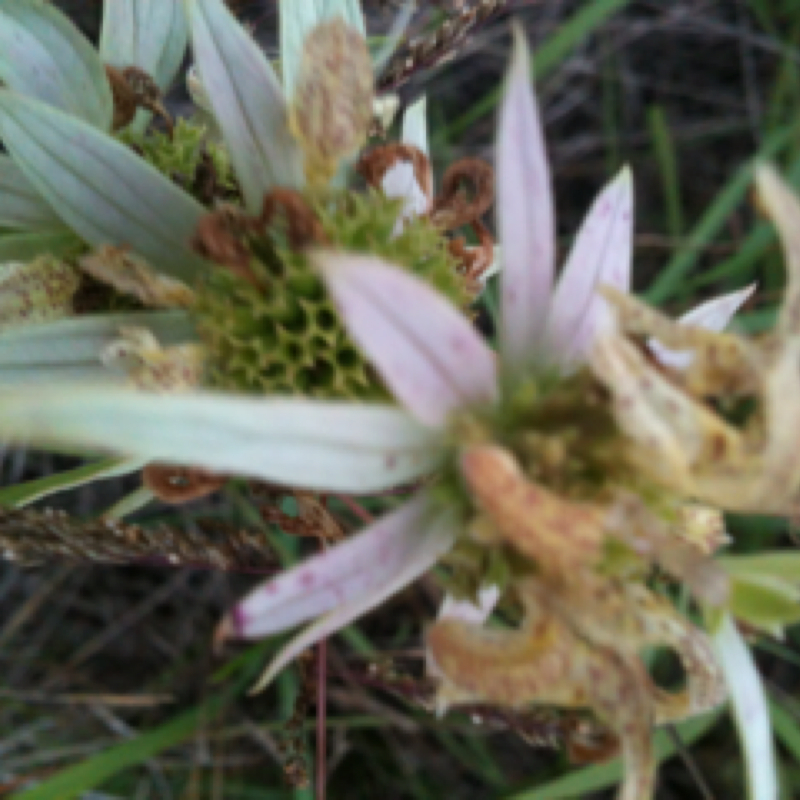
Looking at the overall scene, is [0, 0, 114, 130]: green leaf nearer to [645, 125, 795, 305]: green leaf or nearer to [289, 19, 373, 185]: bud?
[289, 19, 373, 185]: bud

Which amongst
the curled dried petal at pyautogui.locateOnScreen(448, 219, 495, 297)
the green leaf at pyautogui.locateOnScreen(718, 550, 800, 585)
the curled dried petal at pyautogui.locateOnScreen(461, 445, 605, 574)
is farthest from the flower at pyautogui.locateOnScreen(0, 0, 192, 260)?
the green leaf at pyautogui.locateOnScreen(718, 550, 800, 585)

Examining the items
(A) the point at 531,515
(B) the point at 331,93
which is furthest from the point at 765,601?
(B) the point at 331,93

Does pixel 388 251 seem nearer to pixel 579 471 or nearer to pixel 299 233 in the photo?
pixel 299 233

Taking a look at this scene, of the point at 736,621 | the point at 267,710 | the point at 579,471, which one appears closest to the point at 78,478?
the point at 579,471

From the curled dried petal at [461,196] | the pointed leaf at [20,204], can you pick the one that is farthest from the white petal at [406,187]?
the pointed leaf at [20,204]

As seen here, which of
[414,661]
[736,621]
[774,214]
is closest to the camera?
[774,214]

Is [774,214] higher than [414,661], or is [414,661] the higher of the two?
[774,214]
